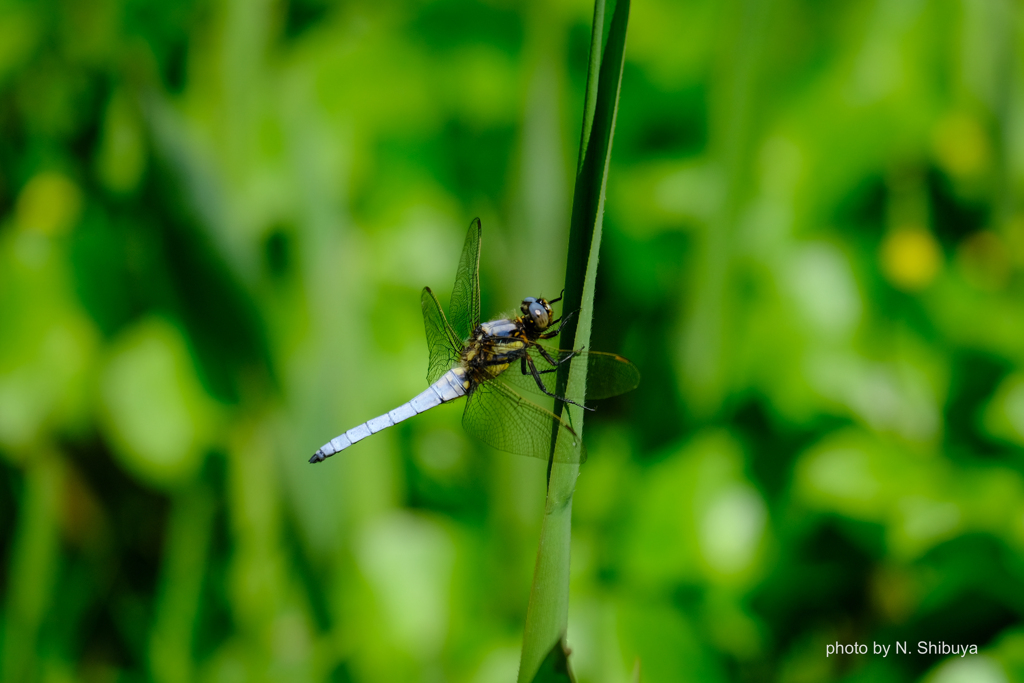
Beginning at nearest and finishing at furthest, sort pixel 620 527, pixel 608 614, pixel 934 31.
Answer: pixel 608 614 < pixel 620 527 < pixel 934 31

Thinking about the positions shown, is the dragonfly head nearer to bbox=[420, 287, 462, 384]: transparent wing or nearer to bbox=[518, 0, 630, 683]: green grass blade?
bbox=[420, 287, 462, 384]: transparent wing

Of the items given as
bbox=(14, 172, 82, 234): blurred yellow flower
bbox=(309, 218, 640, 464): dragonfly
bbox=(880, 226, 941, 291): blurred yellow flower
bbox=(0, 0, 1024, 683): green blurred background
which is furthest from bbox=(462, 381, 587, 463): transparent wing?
bbox=(14, 172, 82, 234): blurred yellow flower

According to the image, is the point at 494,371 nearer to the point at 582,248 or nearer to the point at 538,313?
the point at 538,313

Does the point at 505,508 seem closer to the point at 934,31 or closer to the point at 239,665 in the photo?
the point at 239,665

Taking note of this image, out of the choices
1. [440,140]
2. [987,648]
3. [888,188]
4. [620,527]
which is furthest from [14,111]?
[987,648]

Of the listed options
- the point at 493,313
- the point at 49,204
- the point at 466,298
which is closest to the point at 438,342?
the point at 466,298

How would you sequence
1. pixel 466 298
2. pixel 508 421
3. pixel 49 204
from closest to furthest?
pixel 508 421, pixel 466 298, pixel 49 204

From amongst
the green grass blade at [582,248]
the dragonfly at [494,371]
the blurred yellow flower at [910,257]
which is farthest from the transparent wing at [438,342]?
the blurred yellow flower at [910,257]
